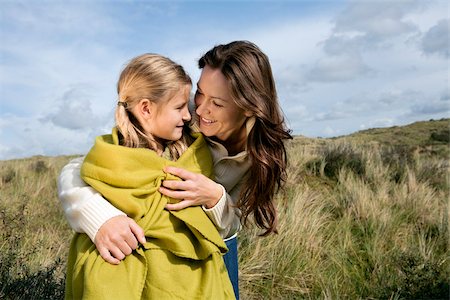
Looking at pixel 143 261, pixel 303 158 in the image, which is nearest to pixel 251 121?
pixel 143 261

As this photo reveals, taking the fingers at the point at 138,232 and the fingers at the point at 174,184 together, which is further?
the fingers at the point at 174,184

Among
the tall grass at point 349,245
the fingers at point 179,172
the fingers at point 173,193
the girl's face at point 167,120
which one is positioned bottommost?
the tall grass at point 349,245

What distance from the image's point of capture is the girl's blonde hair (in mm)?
2666

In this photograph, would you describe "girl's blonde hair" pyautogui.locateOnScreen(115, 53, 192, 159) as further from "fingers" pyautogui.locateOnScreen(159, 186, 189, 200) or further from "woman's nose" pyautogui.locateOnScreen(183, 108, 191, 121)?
"fingers" pyautogui.locateOnScreen(159, 186, 189, 200)

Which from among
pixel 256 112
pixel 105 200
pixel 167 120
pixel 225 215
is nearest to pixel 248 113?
pixel 256 112

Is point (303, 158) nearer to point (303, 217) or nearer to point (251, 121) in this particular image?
point (303, 217)

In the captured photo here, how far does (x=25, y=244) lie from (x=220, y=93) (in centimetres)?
289

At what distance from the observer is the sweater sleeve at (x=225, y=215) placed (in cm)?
263

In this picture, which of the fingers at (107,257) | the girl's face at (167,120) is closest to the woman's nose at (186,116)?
the girl's face at (167,120)

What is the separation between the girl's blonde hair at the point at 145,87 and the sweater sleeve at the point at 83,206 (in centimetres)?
33

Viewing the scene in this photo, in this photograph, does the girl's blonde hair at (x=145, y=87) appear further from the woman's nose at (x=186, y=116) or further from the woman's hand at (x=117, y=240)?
the woman's hand at (x=117, y=240)

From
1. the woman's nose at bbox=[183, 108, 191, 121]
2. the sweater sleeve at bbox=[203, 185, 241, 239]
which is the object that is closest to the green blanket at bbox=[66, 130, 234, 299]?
the sweater sleeve at bbox=[203, 185, 241, 239]

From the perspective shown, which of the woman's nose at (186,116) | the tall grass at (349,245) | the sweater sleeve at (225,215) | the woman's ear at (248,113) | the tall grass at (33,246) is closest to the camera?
the sweater sleeve at (225,215)

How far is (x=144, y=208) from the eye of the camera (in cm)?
237
